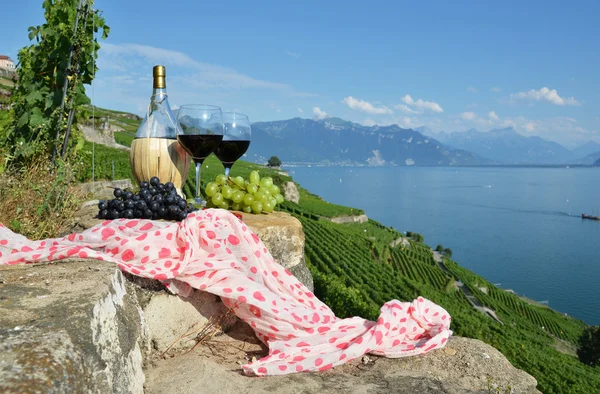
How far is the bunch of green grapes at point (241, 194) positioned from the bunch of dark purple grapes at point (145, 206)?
0.50 metres

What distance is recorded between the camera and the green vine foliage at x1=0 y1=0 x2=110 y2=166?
14.5ft

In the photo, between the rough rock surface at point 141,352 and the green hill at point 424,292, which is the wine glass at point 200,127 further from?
the green hill at point 424,292

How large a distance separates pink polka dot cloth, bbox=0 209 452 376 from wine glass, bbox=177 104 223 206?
2.18 feet

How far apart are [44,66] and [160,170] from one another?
6.38ft

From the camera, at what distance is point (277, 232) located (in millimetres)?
3666

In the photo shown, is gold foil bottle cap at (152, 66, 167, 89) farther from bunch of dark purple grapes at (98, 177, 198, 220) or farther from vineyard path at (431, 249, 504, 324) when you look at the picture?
vineyard path at (431, 249, 504, 324)

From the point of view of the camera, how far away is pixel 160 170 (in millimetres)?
3828

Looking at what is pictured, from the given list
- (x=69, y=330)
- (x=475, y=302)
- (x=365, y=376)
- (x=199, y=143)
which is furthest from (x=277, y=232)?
(x=475, y=302)

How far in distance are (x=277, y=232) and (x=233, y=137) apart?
0.81 m

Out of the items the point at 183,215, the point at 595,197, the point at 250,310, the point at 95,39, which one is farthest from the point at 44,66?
the point at 595,197

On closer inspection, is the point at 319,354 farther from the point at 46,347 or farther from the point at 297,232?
the point at 46,347

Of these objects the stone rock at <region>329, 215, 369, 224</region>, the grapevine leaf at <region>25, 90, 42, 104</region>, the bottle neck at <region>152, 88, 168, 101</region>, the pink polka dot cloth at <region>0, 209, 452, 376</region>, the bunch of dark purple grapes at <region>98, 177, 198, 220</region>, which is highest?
the bottle neck at <region>152, 88, 168, 101</region>

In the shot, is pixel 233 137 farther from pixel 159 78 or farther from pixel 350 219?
pixel 350 219

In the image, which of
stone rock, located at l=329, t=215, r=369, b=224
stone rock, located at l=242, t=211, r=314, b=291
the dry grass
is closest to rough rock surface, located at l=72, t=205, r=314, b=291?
stone rock, located at l=242, t=211, r=314, b=291
